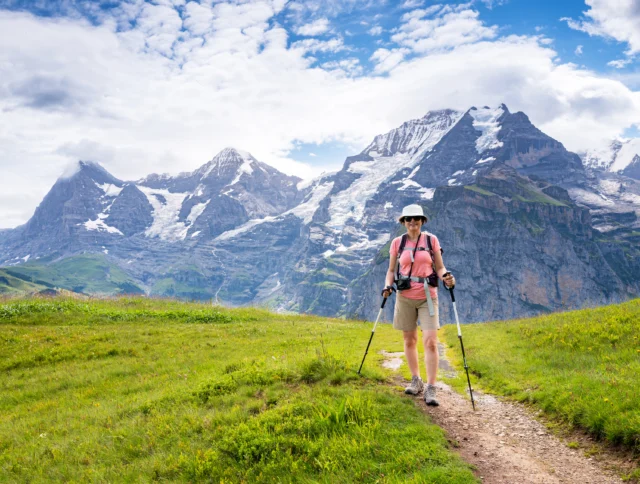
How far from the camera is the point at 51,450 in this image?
31.5 ft

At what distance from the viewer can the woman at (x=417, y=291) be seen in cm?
1006

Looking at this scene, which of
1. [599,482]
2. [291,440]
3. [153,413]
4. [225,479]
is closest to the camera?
[599,482]

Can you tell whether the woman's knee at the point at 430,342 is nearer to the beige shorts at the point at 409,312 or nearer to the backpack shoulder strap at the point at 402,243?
the beige shorts at the point at 409,312

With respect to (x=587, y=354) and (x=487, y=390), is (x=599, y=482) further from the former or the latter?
(x=587, y=354)

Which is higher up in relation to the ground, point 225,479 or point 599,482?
point 599,482

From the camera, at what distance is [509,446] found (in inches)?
320

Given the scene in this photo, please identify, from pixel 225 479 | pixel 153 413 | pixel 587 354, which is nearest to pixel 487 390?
pixel 587 354

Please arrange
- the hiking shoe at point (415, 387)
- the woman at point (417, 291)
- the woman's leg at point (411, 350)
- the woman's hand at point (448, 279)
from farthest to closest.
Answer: the woman's leg at point (411, 350) < the hiking shoe at point (415, 387) < the woman at point (417, 291) < the woman's hand at point (448, 279)

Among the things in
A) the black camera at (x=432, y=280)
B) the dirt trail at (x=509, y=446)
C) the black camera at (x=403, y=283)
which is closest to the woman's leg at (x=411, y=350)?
the dirt trail at (x=509, y=446)

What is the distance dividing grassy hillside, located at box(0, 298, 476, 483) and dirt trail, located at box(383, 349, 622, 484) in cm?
66

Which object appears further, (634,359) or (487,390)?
(487,390)

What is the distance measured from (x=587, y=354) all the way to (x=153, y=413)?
1360 centimetres

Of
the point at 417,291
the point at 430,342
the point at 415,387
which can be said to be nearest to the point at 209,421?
the point at 415,387

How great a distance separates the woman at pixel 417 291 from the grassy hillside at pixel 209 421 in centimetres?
108
